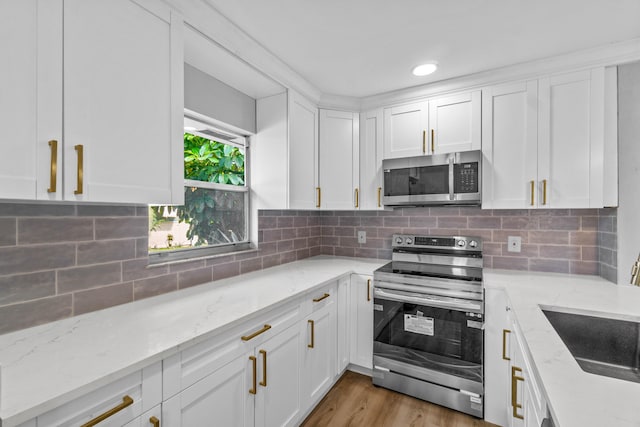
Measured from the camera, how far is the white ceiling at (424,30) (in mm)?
1438

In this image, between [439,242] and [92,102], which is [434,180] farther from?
[92,102]

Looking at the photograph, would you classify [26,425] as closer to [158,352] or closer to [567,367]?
[158,352]

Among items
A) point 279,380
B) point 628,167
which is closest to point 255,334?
point 279,380

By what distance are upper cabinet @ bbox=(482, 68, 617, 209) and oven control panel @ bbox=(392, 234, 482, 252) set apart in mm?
401

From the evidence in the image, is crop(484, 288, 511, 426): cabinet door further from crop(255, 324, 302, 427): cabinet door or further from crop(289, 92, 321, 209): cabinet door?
crop(289, 92, 321, 209): cabinet door

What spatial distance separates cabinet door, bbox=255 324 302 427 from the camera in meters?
1.44

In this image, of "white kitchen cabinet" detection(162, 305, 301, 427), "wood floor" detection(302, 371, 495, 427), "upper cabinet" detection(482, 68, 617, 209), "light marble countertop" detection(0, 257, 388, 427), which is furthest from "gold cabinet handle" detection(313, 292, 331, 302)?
"upper cabinet" detection(482, 68, 617, 209)

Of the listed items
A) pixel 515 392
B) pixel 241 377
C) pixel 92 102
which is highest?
pixel 92 102

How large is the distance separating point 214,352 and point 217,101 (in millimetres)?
1511

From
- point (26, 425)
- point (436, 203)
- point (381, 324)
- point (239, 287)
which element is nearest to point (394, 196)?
point (436, 203)

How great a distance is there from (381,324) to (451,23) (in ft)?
6.35

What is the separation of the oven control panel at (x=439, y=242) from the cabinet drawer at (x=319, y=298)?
32.5 inches

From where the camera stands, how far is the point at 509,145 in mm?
2086

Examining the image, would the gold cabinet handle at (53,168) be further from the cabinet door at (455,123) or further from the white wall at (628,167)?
the white wall at (628,167)
